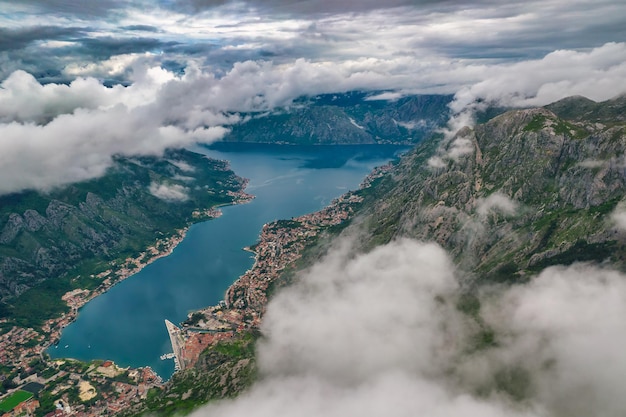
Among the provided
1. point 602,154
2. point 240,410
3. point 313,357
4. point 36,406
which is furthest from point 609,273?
point 36,406

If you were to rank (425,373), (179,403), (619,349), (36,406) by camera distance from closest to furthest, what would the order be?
(619,349), (425,373), (179,403), (36,406)

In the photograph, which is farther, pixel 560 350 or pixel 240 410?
pixel 240 410

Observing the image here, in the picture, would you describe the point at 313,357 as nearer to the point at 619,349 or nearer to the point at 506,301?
the point at 506,301

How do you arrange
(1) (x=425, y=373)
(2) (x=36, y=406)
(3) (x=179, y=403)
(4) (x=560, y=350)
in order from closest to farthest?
(4) (x=560, y=350), (1) (x=425, y=373), (3) (x=179, y=403), (2) (x=36, y=406)

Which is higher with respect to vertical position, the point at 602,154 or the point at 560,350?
the point at 602,154

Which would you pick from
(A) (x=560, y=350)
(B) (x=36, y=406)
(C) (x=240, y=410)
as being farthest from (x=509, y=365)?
(B) (x=36, y=406)

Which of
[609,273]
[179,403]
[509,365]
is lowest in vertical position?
[179,403]

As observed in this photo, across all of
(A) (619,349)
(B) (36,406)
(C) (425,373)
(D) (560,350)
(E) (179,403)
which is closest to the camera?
(A) (619,349)

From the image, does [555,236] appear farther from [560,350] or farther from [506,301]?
[560,350]

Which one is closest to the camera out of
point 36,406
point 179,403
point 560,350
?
point 560,350
